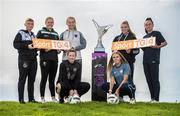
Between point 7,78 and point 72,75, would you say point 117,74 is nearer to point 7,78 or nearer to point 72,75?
point 72,75

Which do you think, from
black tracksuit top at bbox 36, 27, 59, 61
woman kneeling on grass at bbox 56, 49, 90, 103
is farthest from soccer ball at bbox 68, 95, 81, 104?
black tracksuit top at bbox 36, 27, 59, 61

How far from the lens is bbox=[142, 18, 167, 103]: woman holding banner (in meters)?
10.4

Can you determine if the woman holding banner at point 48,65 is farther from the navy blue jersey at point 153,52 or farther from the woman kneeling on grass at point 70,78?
the navy blue jersey at point 153,52

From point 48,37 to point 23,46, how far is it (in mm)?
687

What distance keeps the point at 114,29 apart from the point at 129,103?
1.98 m

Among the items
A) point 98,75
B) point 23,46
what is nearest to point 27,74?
point 23,46

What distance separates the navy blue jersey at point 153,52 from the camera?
1045 cm

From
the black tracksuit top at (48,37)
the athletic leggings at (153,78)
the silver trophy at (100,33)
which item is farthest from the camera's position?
the silver trophy at (100,33)

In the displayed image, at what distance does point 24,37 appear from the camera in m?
10.2

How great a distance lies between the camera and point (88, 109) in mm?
9242

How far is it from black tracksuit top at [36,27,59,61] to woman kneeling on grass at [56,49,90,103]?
0.29 m

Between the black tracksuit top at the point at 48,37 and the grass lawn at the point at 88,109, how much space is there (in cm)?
106

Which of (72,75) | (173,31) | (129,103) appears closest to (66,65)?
(72,75)

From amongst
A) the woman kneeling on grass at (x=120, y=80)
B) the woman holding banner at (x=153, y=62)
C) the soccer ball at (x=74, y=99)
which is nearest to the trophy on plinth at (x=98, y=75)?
the woman kneeling on grass at (x=120, y=80)
